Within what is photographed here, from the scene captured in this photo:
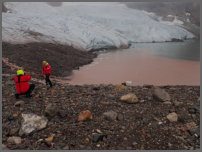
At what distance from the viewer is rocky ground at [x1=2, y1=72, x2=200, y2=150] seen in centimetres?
371

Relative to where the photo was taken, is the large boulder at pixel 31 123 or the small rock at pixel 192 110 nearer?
the large boulder at pixel 31 123

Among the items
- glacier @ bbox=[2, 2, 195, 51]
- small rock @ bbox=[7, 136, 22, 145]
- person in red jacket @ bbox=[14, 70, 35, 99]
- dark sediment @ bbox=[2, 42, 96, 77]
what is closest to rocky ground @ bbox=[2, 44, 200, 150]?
small rock @ bbox=[7, 136, 22, 145]

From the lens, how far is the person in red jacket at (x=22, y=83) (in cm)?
475

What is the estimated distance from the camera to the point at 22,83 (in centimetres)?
486

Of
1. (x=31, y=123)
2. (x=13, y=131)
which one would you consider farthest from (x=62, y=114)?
(x=13, y=131)

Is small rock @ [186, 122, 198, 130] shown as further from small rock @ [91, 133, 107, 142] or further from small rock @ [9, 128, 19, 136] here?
small rock @ [9, 128, 19, 136]

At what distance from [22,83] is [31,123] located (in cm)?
137

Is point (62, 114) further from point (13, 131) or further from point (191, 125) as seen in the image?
point (191, 125)

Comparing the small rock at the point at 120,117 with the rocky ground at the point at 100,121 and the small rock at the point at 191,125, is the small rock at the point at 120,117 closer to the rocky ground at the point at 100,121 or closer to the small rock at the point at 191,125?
the rocky ground at the point at 100,121

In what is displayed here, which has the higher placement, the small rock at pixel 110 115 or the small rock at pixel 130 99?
the small rock at pixel 130 99

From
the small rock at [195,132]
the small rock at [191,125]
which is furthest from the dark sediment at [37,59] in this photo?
the small rock at [195,132]

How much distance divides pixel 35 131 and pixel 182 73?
35.9 feet

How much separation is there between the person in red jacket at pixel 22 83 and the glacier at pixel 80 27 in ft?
36.9

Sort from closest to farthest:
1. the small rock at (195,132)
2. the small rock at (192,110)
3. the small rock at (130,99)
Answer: the small rock at (195,132)
the small rock at (192,110)
the small rock at (130,99)
